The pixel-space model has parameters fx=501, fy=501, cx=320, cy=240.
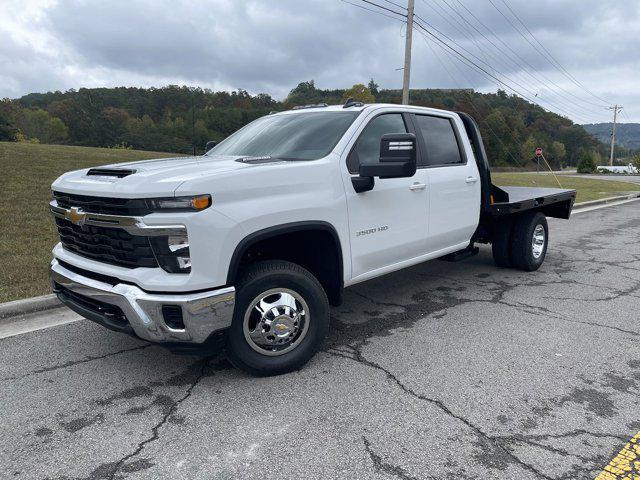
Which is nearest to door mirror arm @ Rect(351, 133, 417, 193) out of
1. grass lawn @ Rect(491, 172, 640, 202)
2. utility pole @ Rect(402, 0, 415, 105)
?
grass lawn @ Rect(491, 172, 640, 202)

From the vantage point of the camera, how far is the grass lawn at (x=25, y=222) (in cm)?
534

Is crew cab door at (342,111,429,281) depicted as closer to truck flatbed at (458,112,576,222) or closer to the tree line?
truck flatbed at (458,112,576,222)

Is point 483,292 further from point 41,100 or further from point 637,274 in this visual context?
point 41,100

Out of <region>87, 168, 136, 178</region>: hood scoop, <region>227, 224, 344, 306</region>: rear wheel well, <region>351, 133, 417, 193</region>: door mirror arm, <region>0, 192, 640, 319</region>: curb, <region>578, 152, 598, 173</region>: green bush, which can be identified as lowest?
<region>0, 192, 640, 319</region>: curb

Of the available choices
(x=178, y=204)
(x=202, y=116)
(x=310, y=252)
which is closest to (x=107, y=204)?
(x=178, y=204)

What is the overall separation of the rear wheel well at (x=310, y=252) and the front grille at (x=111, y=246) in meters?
0.62

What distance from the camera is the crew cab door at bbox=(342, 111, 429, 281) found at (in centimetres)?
383

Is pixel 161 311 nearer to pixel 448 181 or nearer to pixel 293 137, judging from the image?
pixel 293 137

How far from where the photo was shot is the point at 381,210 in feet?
13.2

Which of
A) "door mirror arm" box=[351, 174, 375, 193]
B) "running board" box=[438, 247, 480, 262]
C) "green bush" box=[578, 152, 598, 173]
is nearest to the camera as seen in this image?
"door mirror arm" box=[351, 174, 375, 193]

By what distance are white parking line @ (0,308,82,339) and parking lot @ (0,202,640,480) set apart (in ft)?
0.53

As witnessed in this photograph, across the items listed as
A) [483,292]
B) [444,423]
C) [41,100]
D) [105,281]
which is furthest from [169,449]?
[41,100]

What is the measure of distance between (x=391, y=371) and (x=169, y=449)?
5.25ft

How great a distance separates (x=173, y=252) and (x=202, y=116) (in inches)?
657
